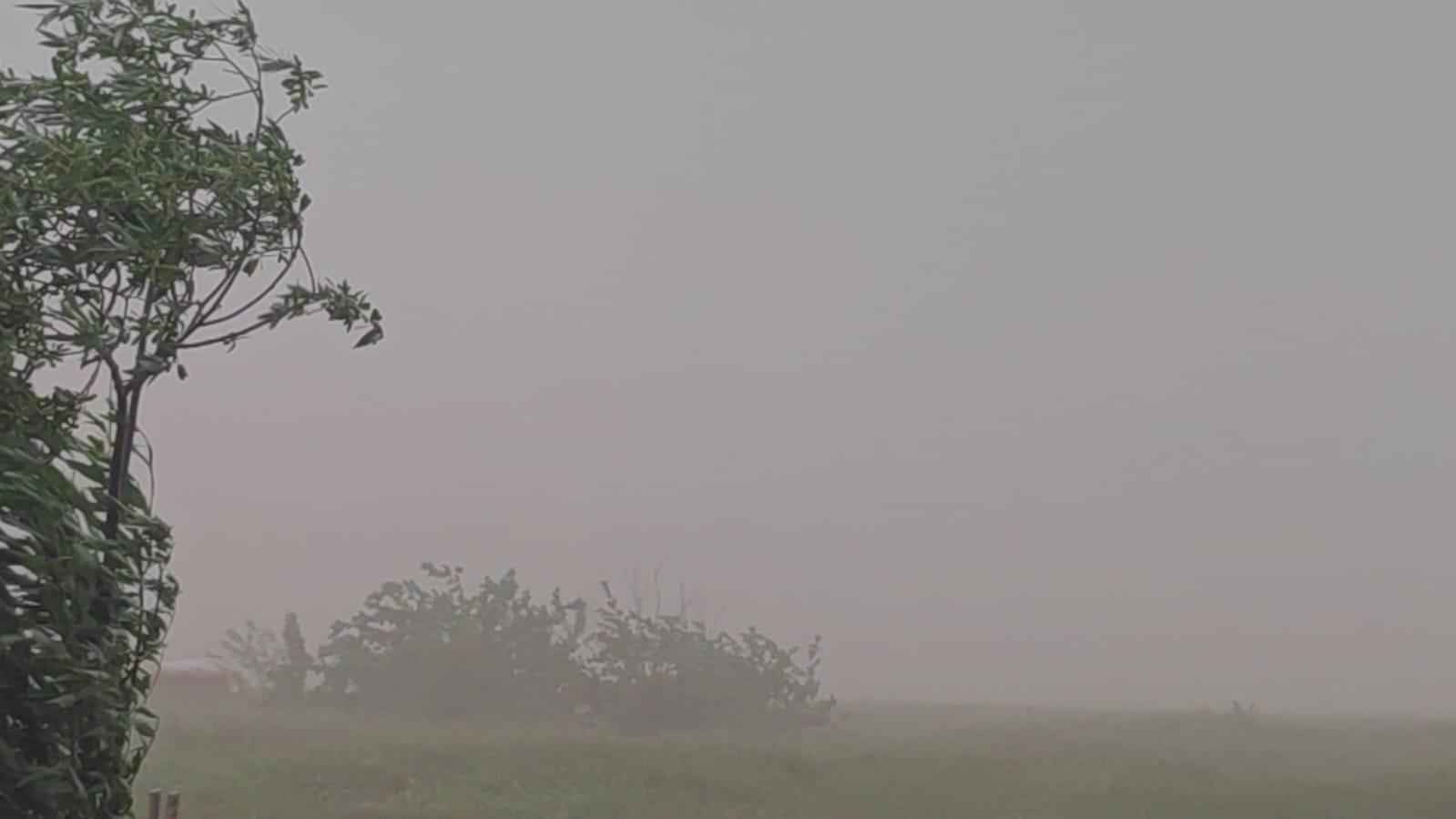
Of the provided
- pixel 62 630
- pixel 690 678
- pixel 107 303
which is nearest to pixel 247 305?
pixel 107 303

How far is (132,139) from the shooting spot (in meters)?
2.55

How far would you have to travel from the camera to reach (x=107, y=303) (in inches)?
102

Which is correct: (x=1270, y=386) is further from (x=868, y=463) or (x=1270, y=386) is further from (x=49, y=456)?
(x=49, y=456)

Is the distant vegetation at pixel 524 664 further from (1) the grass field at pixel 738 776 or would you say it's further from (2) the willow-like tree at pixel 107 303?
(2) the willow-like tree at pixel 107 303

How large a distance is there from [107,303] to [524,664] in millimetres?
6057

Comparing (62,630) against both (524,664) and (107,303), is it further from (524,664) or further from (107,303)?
(524,664)

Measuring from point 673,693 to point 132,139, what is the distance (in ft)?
20.1

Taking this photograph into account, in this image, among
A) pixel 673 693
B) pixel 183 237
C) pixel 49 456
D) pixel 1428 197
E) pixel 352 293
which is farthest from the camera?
pixel 1428 197

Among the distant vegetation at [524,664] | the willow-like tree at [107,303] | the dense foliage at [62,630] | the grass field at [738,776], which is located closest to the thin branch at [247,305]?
the willow-like tree at [107,303]

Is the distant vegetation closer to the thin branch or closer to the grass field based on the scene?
the grass field

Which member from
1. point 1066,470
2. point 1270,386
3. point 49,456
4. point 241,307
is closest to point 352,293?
point 241,307

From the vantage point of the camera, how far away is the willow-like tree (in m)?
2.25

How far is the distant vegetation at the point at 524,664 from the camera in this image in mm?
8250

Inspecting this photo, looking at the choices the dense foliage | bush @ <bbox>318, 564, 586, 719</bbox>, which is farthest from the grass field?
the dense foliage
